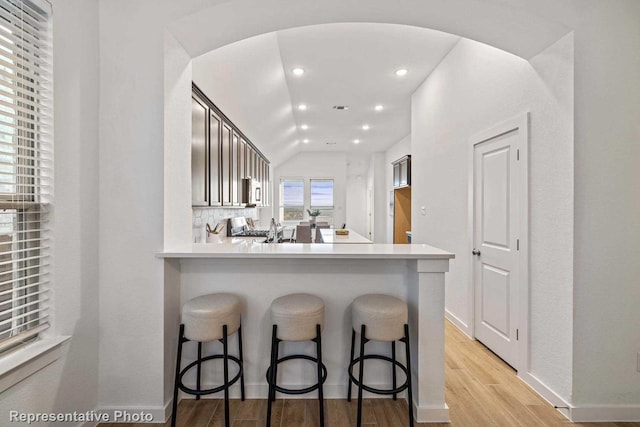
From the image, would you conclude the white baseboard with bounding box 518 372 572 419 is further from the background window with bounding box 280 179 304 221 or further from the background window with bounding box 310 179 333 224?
the background window with bounding box 280 179 304 221

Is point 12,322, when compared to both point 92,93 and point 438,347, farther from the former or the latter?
point 438,347

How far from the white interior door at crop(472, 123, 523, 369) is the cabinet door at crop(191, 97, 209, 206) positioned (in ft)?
8.55

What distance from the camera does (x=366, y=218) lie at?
1008cm

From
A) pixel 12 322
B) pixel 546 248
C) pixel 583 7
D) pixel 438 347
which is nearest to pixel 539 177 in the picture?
pixel 546 248

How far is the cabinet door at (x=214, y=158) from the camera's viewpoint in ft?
9.85

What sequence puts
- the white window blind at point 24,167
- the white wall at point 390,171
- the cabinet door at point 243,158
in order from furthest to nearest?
the white wall at point 390,171 < the cabinet door at point 243,158 < the white window blind at point 24,167

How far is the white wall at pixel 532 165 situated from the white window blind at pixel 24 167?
293 cm

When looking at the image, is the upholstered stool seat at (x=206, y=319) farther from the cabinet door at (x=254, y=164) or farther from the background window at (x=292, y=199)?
the background window at (x=292, y=199)

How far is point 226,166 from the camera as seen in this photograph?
3551mm

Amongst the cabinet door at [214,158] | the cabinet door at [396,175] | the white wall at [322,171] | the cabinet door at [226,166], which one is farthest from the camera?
the white wall at [322,171]

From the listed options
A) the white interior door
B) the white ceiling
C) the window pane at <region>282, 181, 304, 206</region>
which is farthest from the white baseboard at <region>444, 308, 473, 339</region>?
the window pane at <region>282, 181, 304, 206</region>

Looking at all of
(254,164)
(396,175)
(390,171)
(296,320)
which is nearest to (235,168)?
(254,164)

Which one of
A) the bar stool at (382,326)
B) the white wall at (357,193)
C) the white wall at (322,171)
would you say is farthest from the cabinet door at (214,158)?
the white wall at (357,193)

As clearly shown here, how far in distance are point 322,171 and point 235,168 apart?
5.43 m
